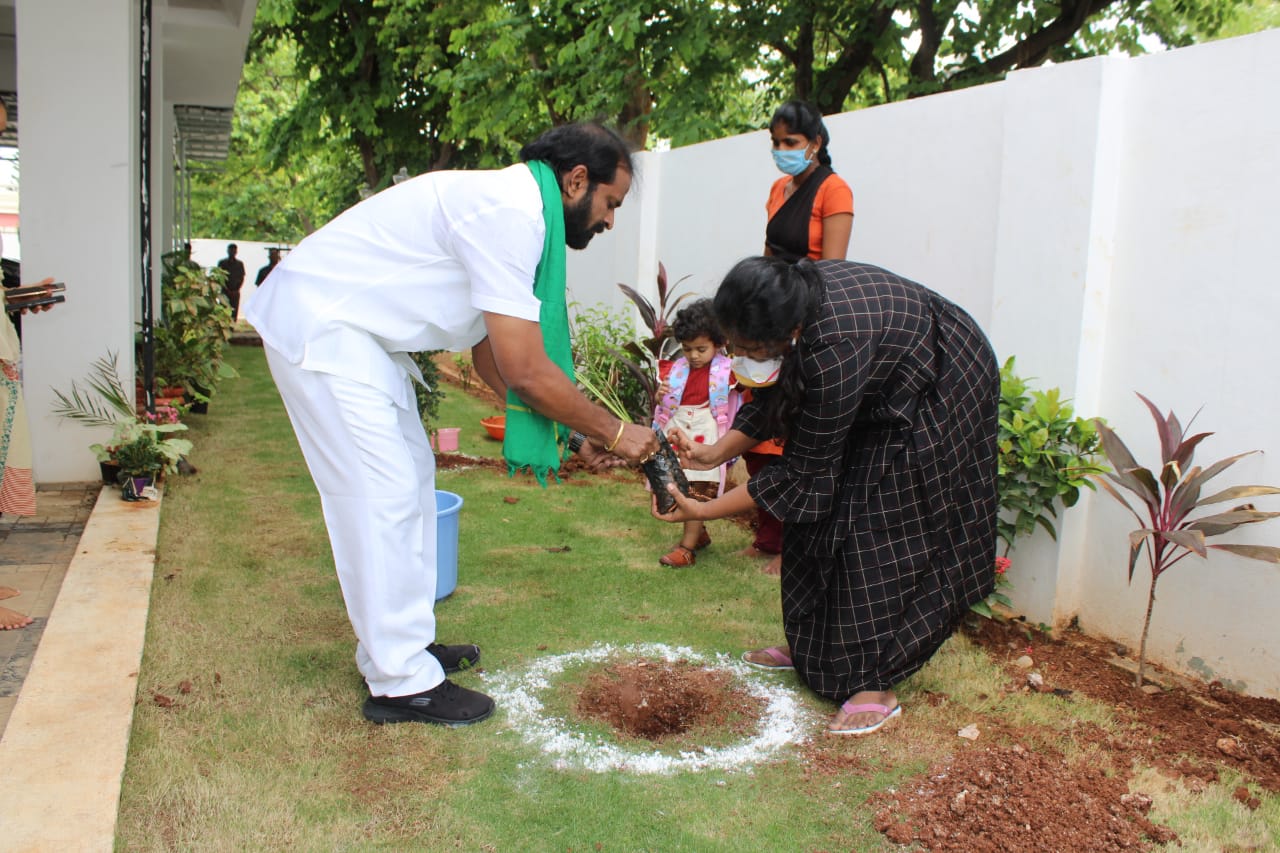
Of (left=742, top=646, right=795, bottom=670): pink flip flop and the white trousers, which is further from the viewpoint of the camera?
(left=742, top=646, right=795, bottom=670): pink flip flop

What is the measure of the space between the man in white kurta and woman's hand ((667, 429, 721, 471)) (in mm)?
493

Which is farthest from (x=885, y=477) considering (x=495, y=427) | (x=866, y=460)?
(x=495, y=427)

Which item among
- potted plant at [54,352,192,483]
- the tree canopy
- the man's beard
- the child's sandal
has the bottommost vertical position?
the child's sandal

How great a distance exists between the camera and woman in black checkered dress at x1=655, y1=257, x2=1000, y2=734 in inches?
107

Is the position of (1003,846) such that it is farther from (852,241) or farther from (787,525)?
(852,241)

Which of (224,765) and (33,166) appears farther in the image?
(33,166)

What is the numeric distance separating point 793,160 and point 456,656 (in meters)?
2.42

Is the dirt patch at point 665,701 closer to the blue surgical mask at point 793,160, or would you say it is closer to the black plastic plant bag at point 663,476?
the black plastic plant bag at point 663,476

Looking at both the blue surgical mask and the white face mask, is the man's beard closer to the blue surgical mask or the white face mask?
the white face mask

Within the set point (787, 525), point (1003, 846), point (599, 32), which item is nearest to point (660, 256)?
point (599, 32)

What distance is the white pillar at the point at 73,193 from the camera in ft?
17.0

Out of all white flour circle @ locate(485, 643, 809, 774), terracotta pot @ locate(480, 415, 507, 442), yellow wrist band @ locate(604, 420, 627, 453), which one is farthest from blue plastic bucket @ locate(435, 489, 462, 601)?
terracotta pot @ locate(480, 415, 507, 442)

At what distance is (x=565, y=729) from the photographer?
118 inches

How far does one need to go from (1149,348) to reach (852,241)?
1873 mm
